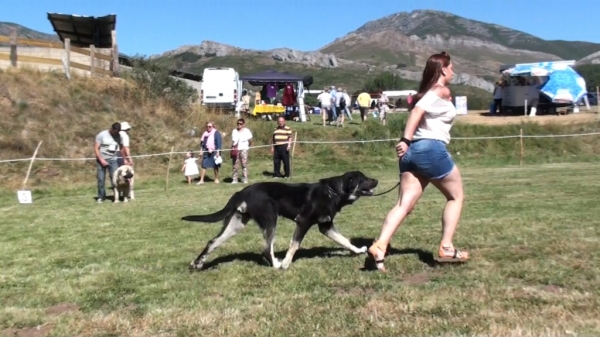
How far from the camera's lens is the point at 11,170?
17188 mm

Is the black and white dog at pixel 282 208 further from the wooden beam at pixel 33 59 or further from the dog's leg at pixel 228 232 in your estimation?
the wooden beam at pixel 33 59

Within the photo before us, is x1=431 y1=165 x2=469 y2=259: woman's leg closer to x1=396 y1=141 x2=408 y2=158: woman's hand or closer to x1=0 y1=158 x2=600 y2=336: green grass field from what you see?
x1=0 y1=158 x2=600 y2=336: green grass field

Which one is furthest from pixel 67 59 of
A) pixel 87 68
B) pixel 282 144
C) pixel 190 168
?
pixel 282 144

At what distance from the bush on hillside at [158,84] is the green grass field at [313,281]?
47.7ft

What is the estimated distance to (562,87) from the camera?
27.5 metres

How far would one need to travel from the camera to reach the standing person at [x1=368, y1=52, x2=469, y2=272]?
5219mm

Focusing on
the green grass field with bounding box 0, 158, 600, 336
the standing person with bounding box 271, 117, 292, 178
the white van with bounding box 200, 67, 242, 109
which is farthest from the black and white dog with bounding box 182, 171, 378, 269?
the white van with bounding box 200, 67, 242, 109

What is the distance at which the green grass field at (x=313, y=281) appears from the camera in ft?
13.4

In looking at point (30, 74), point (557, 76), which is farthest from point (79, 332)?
point (557, 76)

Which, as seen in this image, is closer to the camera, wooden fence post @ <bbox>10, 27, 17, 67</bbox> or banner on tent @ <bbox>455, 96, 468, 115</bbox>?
wooden fence post @ <bbox>10, 27, 17, 67</bbox>

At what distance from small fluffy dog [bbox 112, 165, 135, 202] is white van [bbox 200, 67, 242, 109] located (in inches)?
698

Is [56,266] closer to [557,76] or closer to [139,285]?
[139,285]

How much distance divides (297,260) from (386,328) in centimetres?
229

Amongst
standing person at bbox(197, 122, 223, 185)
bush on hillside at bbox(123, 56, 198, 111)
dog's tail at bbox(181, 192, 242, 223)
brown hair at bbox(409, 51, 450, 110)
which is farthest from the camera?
bush on hillside at bbox(123, 56, 198, 111)
